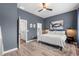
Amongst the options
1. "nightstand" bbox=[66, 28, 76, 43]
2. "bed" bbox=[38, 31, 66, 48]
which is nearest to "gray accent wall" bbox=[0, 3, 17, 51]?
"bed" bbox=[38, 31, 66, 48]

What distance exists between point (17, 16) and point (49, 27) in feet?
2.35

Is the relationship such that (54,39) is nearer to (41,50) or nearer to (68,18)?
(41,50)

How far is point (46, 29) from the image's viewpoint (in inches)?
66.4

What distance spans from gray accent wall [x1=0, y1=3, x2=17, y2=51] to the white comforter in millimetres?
619

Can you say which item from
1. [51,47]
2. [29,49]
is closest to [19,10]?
[29,49]

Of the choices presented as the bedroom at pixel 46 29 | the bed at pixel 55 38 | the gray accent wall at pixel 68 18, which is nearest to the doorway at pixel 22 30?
the bedroom at pixel 46 29

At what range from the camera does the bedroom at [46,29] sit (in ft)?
5.11

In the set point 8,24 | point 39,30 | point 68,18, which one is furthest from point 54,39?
point 8,24

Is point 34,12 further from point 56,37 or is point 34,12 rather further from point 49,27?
point 56,37

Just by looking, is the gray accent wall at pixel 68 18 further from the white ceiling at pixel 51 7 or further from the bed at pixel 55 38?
the bed at pixel 55 38

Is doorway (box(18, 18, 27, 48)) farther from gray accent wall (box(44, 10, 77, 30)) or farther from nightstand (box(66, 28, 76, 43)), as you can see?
nightstand (box(66, 28, 76, 43))

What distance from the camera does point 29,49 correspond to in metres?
1.68

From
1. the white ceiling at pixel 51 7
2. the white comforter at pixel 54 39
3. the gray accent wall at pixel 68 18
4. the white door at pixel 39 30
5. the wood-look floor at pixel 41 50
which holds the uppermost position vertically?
the white ceiling at pixel 51 7

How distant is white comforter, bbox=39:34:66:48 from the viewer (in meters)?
1.59
